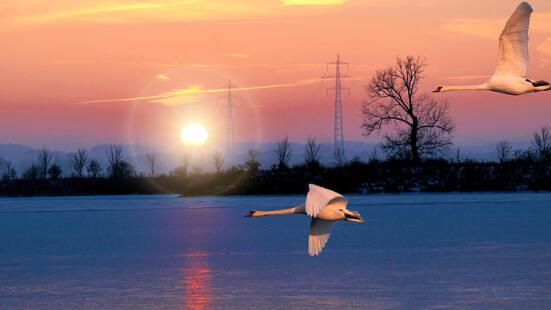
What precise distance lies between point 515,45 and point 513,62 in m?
0.19

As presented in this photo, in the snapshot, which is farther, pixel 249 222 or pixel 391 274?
pixel 249 222

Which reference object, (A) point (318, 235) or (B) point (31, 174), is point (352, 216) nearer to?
(A) point (318, 235)

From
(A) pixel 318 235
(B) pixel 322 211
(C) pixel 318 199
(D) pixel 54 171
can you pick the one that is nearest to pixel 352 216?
(C) pixel 318 199

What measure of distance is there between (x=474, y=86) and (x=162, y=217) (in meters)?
25.3

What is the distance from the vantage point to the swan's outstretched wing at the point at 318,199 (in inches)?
345

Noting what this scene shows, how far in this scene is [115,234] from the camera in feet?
90.7

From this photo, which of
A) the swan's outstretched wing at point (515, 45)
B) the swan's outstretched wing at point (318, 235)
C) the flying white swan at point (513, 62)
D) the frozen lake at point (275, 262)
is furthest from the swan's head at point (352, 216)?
the frozen lake at point (275, 262)

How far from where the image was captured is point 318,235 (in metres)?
10.8

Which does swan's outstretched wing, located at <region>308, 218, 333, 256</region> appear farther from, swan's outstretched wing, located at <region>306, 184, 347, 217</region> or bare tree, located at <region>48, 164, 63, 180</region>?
bare tree, located at <region>48, 164, 63, 180</region>

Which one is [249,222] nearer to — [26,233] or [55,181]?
[26,233]

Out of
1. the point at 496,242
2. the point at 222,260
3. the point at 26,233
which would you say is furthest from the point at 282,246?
the point at 26,233

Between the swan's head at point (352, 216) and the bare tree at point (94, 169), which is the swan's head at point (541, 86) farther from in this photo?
the bare tree at point (94, 169)

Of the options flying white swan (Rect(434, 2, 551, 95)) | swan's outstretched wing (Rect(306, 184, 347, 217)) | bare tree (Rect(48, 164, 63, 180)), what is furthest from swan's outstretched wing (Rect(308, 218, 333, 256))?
bare tree (Rect(48, 164, 63, 180))

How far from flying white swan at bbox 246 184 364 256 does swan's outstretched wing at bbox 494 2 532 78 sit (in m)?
2.26
